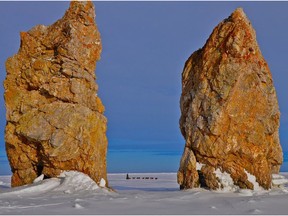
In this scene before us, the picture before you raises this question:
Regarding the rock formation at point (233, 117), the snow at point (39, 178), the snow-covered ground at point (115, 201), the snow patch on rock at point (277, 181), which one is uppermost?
the rock formation at point (233, 117)

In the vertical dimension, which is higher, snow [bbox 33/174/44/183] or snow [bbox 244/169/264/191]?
snow [bbox 33/174/44/183]

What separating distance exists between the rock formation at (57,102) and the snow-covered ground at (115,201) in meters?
0.88

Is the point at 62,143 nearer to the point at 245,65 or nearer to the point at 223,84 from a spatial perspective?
the point at 223,84

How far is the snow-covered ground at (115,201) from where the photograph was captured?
1067 centimetres

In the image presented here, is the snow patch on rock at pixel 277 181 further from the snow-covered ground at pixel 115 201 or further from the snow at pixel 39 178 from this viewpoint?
the snow at pixel 39 178

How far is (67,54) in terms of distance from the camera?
1639 centimetres

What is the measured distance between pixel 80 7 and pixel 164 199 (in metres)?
8.63

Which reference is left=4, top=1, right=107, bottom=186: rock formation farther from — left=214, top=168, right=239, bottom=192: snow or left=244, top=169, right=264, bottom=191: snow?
left=244, top=169, right=264, bottom=191: snow

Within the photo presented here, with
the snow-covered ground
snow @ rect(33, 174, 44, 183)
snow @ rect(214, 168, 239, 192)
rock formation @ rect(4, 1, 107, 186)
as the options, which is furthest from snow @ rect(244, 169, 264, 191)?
snow @ rect(33, 174, 44, 183)

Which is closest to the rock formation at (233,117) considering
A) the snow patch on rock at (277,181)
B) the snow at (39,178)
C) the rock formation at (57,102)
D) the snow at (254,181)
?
the snow at (254,181)

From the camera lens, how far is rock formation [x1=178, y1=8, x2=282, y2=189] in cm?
1523

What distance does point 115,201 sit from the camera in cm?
1201

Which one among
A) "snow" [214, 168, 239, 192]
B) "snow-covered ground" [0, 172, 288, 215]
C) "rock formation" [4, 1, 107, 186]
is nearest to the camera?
"snow-covered ground" [0, 172, 288, 215]

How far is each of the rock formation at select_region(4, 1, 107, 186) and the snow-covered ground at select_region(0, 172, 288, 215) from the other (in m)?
0.88
